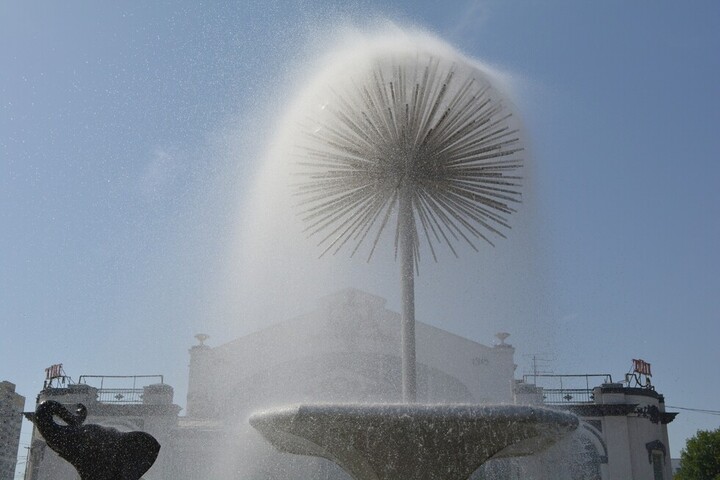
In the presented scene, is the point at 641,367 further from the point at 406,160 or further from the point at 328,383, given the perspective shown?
the point at 406,160

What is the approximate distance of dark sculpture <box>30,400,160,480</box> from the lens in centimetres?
667


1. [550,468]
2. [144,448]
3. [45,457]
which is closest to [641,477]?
[550,468]

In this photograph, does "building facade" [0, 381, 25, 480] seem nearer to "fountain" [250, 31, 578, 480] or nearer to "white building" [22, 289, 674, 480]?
"white building" [22, 289, 674, 480]

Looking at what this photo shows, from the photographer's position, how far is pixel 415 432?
23.9 feet

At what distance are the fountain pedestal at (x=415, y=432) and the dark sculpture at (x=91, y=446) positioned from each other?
146 cm

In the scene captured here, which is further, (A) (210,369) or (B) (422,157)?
(A) (210,369)

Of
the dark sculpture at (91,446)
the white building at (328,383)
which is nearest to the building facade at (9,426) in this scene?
the white building at (328,383)

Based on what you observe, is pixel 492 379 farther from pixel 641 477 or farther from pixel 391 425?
pixel 391 425

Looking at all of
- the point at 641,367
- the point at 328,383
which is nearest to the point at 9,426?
the point at 328,383

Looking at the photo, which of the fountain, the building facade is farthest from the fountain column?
the building facade

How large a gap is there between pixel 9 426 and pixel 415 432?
27.5 m

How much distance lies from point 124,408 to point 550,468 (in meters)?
13.7

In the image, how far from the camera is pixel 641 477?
2370cm

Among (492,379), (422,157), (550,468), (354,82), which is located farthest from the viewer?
(492,379)
